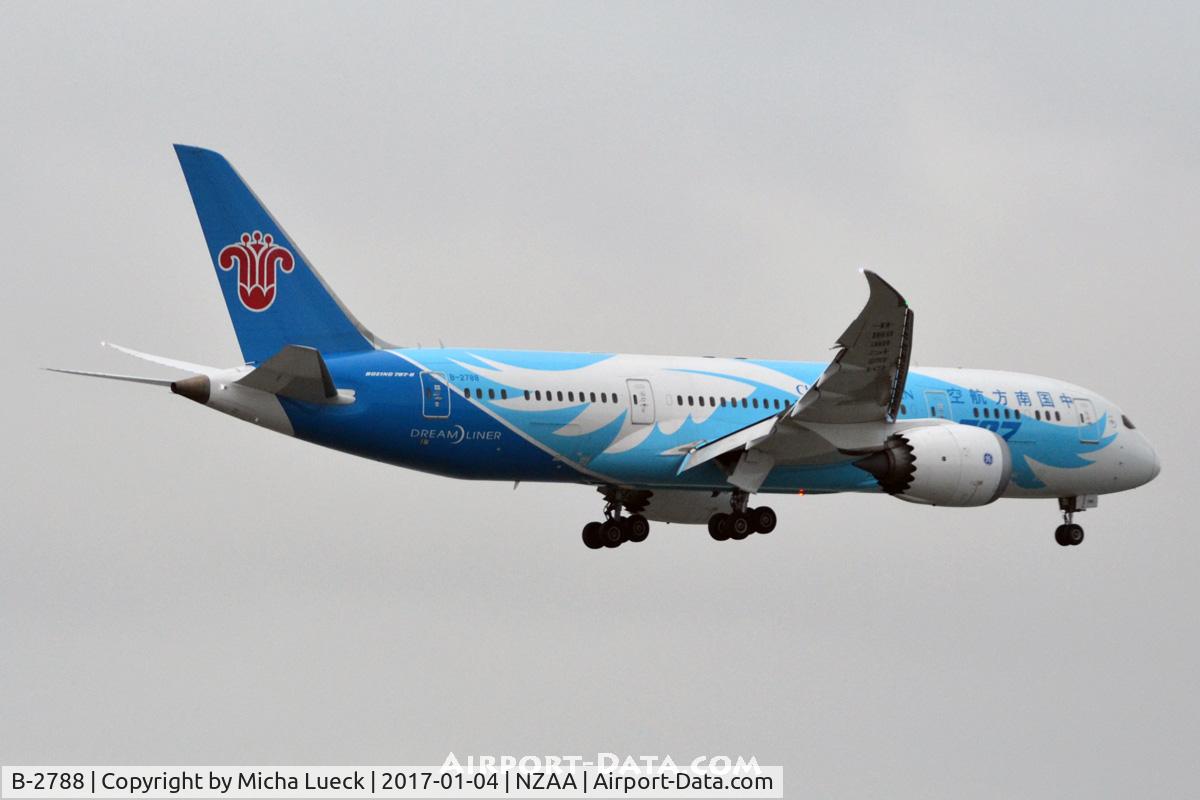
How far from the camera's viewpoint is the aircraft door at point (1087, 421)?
154ft

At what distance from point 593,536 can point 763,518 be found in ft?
12.6

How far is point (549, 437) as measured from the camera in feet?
132

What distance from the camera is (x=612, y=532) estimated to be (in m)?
44.8

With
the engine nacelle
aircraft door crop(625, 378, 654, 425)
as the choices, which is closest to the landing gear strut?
the engine nacelle

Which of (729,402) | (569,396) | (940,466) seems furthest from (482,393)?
(940,466)

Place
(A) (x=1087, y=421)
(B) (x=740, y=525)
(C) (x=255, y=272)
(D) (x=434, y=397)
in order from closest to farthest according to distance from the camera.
→ (C) (x=255, y=272), (D) (x=434, y=397), (B) (x=740, y=525), (A) (x=1087, y=421)

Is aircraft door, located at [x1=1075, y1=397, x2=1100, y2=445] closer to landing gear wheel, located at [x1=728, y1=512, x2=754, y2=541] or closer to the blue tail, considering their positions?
landing gear wheel, located at [x1=728, y1=512, x2=754, y2=541]

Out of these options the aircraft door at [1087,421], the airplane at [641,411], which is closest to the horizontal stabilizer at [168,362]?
the airplane at [641,411]

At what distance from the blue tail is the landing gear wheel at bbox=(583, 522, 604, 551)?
323 inches

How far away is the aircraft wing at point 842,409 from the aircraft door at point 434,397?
17.6 feet

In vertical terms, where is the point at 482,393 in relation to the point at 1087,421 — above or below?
below

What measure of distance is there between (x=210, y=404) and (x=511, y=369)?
19.2 ft

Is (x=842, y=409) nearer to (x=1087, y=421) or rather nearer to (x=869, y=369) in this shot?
(x=869, y=369)

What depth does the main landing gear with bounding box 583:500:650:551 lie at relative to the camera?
1766 inches
